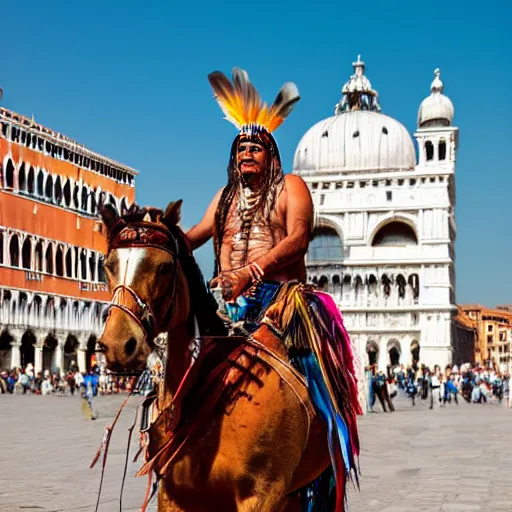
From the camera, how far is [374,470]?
31.4 feet

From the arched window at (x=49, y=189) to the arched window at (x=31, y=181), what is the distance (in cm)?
117

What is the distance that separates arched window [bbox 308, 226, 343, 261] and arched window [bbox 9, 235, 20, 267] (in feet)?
81.1

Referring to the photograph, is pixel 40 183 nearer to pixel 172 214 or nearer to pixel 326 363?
pixel 326 363

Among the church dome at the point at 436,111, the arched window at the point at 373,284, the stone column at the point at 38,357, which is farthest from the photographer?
the church dome at the point at 436,111

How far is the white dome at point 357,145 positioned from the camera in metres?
71.3

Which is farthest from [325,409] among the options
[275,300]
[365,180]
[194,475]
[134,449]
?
[365,180]

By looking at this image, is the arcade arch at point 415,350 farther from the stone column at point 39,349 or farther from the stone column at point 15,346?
the stone column at point 15,346

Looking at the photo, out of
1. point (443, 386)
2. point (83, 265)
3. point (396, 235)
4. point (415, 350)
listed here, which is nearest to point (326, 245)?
point (396, 235)

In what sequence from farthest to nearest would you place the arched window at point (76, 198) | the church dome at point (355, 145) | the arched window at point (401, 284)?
the church dome at point (355, 145) → the arched window at point (401, 284) → the arched window at point (76, 198)

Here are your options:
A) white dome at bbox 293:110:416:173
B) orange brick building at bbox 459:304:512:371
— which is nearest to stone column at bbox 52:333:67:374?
white dome at bbox 293:110:416:173

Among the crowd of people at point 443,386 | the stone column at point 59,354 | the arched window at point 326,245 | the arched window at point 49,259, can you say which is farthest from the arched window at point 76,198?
the crowd of people at point 443,386

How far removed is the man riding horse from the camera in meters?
3.71

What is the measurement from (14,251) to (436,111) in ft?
114

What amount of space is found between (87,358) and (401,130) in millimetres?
34133
